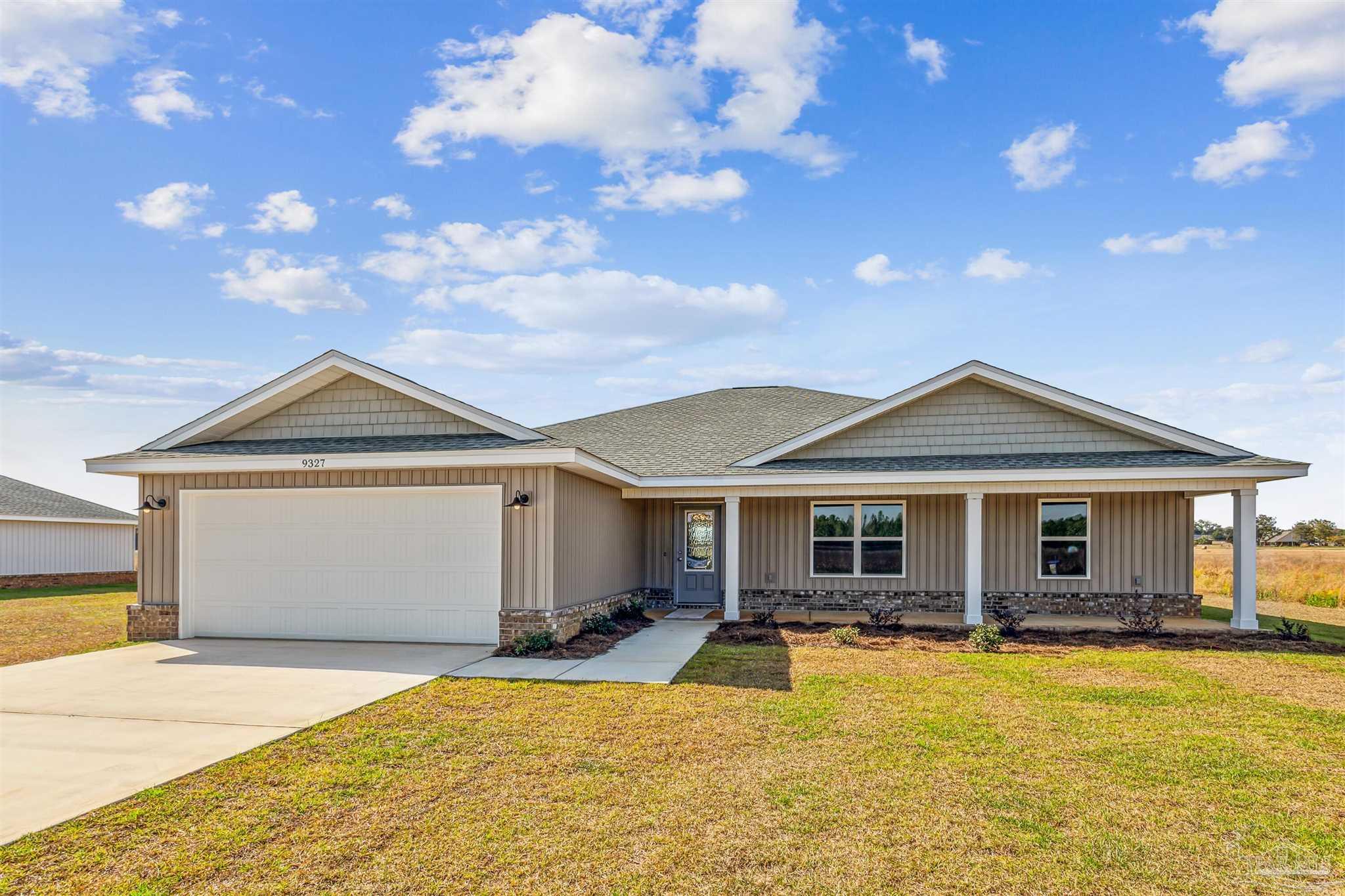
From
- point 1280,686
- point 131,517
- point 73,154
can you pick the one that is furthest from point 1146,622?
point 131,517

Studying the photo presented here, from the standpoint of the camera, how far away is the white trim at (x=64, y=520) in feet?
76.6

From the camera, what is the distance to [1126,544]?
14.7 m

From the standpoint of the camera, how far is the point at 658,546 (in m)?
16.5

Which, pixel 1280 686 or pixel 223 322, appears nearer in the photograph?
pixel 1280 686

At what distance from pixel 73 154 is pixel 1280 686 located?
725 inches

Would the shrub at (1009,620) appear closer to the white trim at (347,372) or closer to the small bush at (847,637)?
the small bush at (847,637)

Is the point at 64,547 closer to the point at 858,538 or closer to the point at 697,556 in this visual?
the point at 697,556

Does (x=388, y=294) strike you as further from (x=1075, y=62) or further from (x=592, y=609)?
(x=1075, y=62)

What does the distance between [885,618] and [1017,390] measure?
488 centimetres

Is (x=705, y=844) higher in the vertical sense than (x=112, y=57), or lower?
lower

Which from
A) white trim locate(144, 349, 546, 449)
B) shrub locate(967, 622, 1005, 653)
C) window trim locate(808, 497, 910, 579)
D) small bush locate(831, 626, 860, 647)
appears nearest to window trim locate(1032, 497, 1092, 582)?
window trim locate(808, 497, 910, 579)

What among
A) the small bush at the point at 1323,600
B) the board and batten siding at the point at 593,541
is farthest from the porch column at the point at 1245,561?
the board and batten siding at the point at 593,541

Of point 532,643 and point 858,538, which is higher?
point 858,538

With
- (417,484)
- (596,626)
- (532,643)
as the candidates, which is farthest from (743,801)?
(417,484)
